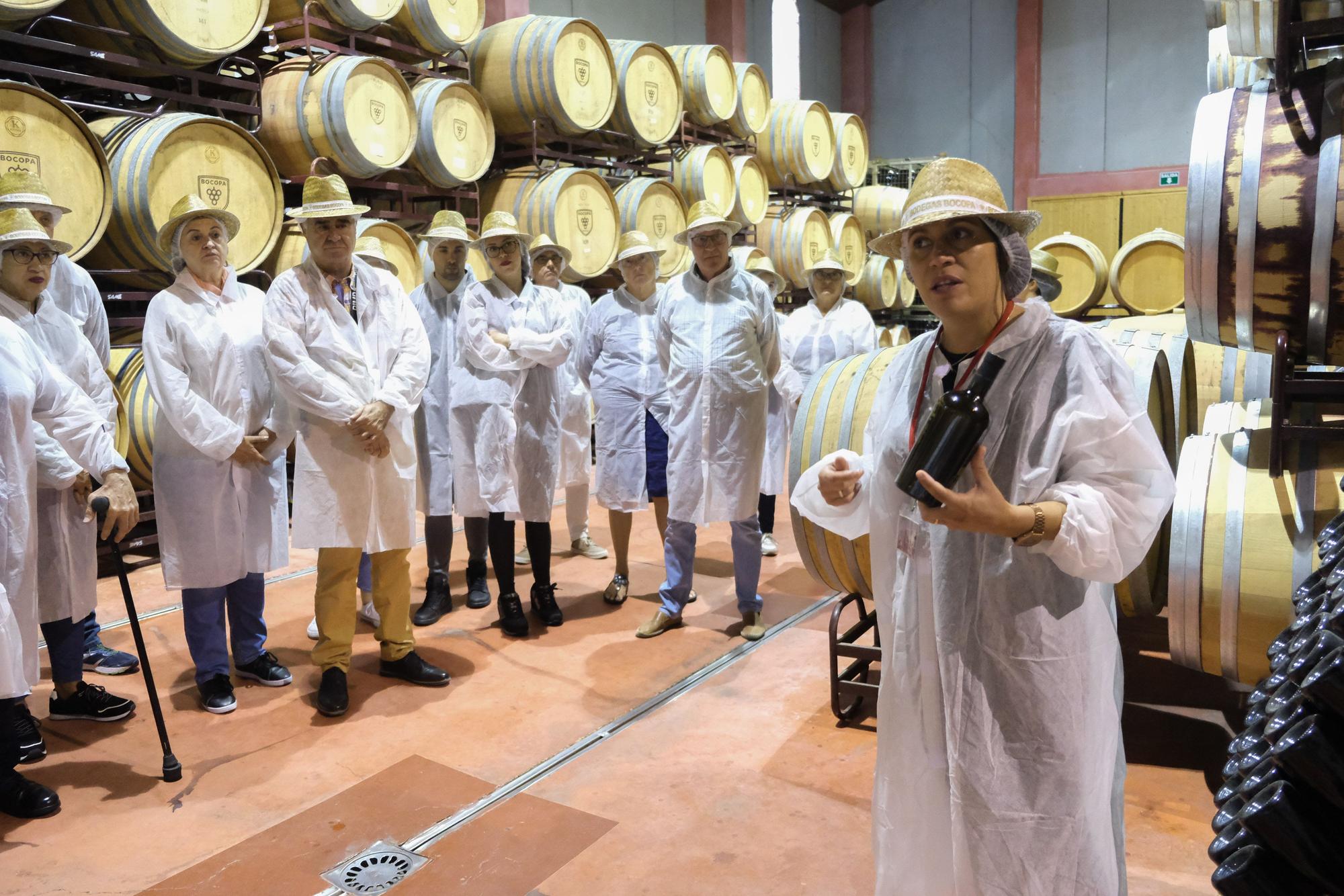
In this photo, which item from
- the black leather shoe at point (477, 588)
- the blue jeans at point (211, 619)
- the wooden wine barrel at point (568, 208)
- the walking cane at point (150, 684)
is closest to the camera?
the walking cane at point (150, 684)

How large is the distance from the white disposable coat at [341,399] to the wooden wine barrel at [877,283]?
8.00m

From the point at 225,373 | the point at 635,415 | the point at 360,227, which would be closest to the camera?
the point at 225,373

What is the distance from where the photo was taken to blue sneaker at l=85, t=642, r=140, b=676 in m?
3.86

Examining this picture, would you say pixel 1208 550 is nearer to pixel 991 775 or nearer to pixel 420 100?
pixel 991 775

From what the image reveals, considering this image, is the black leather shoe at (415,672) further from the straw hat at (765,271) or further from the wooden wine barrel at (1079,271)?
the wooden wine barrel at (1079,271)

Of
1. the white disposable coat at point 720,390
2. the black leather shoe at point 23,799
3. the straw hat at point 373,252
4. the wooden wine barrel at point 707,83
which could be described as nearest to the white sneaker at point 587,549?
the white disposable coat at point 720,390

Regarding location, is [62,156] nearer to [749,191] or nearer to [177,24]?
[177,24]

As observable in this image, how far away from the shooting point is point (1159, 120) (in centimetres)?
1297

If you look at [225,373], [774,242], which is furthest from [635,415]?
[774,242]

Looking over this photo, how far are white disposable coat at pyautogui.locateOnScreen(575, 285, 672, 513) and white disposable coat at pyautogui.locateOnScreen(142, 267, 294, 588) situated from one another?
5.55 feet

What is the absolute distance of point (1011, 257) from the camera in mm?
1590

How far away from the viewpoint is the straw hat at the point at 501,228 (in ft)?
14.1

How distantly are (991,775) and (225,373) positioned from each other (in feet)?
9.80

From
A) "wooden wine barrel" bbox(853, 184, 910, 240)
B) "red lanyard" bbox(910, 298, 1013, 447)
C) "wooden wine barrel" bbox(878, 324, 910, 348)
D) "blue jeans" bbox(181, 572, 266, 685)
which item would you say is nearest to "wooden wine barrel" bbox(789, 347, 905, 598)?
"red lanyard" bbox(910, 298, 1013, 447)
